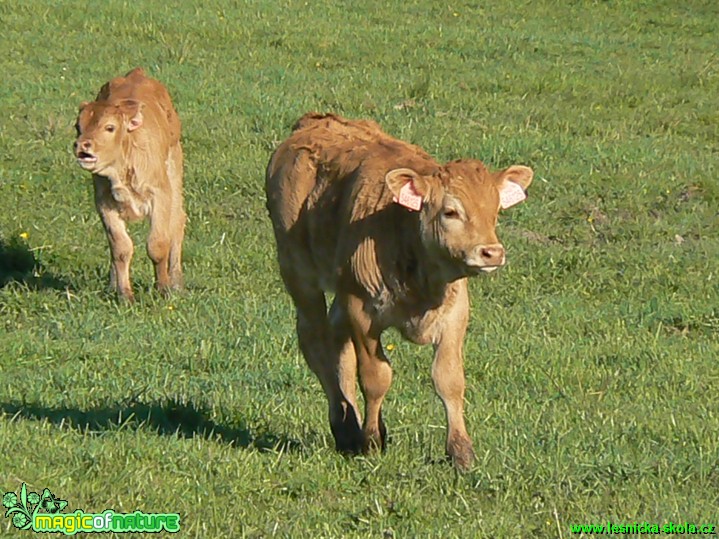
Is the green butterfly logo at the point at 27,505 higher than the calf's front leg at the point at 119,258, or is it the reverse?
the green butterfly logo at the point at 27,505

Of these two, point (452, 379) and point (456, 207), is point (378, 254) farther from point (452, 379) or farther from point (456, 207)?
point (452, 379)

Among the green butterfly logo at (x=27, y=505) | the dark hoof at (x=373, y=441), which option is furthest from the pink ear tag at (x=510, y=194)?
the green butterfly logo at (x=27, y=505)

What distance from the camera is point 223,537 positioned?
5848 millimetres

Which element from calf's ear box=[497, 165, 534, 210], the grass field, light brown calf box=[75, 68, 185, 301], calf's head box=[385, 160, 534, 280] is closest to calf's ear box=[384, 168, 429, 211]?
calf's head box=[385, 160, 534, 280]

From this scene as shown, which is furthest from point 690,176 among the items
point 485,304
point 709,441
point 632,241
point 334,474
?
point 334,474

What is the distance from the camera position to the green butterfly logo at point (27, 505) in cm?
584

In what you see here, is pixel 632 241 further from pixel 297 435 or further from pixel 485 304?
pixel 297 435

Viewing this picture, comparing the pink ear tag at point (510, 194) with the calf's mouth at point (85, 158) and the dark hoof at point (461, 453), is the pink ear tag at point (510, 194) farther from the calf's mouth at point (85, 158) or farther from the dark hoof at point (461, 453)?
the calf's mouth at point (85, 158)

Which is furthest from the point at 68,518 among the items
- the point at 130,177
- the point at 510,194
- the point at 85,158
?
the point at 130,177

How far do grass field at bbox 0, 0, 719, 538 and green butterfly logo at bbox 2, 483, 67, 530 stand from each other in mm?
60

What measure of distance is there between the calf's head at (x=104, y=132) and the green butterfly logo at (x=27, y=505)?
6.09m

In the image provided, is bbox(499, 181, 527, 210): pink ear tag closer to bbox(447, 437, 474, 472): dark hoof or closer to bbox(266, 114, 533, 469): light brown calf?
bbox(266, 114, 533, 469): light brown calf

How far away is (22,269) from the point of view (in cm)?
1260

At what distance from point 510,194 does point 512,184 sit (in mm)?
56
